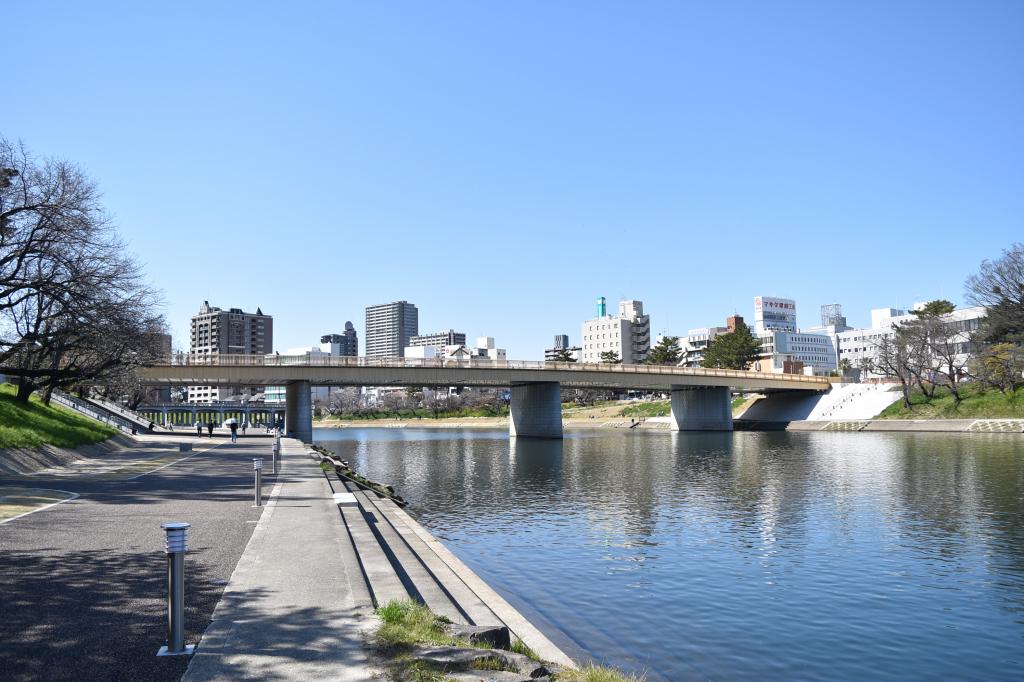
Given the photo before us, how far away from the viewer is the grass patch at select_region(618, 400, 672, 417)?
406 feet

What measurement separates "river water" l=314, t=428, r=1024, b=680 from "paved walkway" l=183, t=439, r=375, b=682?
12.4 feet

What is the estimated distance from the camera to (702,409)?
99.4 metres

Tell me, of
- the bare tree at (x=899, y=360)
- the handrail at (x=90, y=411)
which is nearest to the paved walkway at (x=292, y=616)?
the handrail at (x=90, y=411)

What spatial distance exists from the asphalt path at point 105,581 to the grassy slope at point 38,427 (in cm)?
1138

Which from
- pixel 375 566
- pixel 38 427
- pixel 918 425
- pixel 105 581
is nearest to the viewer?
pixel 105 581

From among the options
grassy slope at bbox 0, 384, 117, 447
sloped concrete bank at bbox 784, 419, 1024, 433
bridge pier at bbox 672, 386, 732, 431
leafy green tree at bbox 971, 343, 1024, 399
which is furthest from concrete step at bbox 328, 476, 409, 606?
bridge pier at bbox 672, 386, 732, 431

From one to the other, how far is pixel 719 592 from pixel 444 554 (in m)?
5.88

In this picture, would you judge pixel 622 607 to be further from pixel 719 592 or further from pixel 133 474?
pixel 133 474

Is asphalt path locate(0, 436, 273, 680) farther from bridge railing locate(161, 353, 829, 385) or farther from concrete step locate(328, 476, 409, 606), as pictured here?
bridge railing locate(161, 353, 829, 385)

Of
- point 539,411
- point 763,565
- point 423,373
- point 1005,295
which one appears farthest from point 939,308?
point 763,565

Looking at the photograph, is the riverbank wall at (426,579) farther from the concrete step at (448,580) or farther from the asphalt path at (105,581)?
the asphalt path at (105,581)

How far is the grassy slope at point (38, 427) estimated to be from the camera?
29852 millimetres

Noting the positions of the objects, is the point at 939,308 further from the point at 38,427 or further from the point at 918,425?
the point at 38,427

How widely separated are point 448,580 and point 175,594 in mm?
6085
